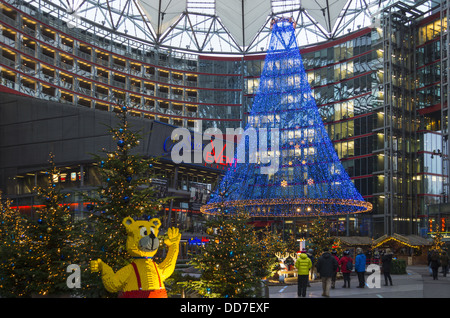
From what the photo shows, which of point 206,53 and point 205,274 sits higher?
point 206,53

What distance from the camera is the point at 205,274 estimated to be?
15.5 m

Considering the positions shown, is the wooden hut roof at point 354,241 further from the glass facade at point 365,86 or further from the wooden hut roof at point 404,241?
the glass facade at point 365,86

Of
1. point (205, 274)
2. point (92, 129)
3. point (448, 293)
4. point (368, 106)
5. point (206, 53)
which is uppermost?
point (206, 53)

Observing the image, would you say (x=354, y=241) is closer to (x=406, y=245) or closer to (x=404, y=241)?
(x=406, y=245)

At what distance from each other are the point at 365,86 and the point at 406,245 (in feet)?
136

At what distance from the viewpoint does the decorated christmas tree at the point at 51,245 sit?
1605 cm

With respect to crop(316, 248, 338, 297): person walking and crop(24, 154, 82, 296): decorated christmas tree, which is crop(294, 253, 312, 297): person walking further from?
crop(24, 154, 82, 296): decorated christmas tree

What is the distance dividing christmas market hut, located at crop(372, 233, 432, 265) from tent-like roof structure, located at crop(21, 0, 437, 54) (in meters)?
39.3

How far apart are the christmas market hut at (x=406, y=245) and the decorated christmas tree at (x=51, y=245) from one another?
30.1 metres

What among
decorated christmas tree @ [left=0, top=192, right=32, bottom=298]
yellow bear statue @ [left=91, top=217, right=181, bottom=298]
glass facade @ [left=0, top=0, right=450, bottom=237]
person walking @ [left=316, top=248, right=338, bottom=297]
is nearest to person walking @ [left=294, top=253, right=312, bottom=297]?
person walking @ [left=316, top=248, right=338, bottom=297]

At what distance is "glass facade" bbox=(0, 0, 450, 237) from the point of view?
2766 inches

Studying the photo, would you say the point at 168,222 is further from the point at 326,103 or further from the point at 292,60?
the point at 326,103
